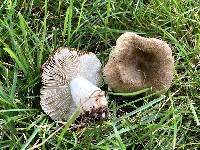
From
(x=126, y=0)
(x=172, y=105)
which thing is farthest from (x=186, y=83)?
(x=126, y=0)

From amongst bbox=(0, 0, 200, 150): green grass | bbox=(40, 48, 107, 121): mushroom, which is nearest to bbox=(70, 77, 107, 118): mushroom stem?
bbox=(40, 48, 107, 121): mushroom

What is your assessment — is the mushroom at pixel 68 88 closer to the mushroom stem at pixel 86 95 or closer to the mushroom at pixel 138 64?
the mushroom stem at pixel 86 95

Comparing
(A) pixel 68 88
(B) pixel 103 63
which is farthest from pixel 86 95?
(B) pixel 103 63

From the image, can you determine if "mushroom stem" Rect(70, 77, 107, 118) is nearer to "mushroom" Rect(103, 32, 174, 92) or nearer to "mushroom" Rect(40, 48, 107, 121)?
"mushroom" Rect(40, 48, 107, 121)

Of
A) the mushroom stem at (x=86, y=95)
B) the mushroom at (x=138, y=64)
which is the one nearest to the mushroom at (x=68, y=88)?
the mushroom stem at (x=86, y=95)

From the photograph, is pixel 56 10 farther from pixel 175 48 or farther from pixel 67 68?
pixel 175 48

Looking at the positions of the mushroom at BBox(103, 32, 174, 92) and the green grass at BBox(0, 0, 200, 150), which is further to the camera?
the mushroom at BBox(103, 32, 174, 92)

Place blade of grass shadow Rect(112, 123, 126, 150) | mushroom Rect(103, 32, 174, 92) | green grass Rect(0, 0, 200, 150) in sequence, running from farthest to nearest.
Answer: mushroom Rect(103, 32, 174, 92), green grass Rect(0, 0, 200, 150), blade of grass shadow Rect(112, 123, 126, 150)

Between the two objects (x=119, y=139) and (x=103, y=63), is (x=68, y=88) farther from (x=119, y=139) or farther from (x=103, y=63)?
(x=119, y=139)
